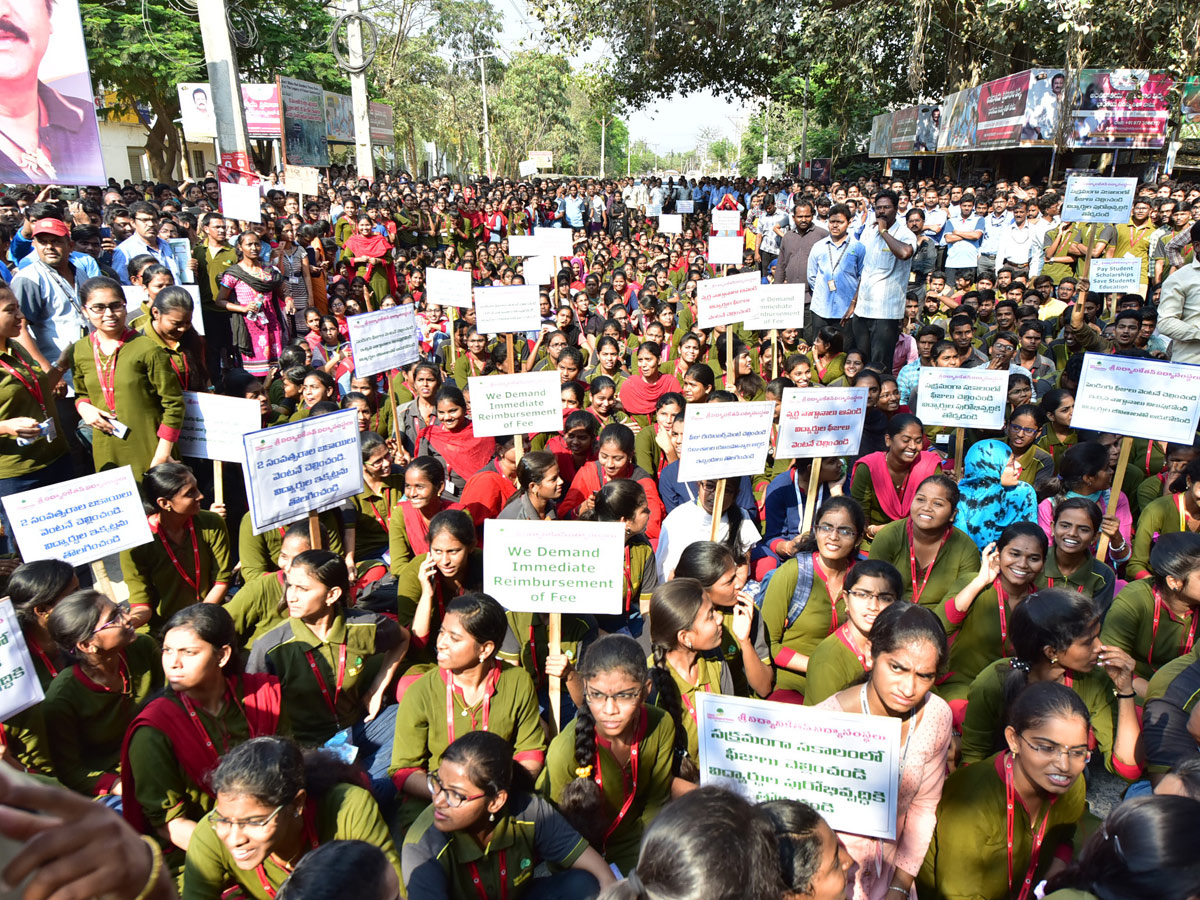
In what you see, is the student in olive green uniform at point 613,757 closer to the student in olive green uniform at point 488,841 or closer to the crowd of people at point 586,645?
the crowd of people at point 586,645

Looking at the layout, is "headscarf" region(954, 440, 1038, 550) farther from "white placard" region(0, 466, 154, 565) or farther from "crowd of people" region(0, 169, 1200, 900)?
"white placard" region(0, 466, 154, 565)

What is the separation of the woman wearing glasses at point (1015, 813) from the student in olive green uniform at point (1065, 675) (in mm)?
466

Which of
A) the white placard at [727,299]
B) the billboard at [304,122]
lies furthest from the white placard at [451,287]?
the billboard at [304,122]

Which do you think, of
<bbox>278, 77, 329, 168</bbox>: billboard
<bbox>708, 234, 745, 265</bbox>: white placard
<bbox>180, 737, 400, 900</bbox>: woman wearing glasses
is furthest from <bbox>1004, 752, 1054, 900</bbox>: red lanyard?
<bbox>278, 77, 329, 168</bbox>: billboard

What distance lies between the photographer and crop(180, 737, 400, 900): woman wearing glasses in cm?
238

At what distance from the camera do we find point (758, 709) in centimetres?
248

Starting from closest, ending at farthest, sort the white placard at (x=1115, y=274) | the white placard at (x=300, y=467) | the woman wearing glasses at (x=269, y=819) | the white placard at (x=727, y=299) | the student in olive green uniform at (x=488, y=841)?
the woman wearing glasses at (x=269, y=819), the student in olive green uniform at (x=488, y=841), the white placard at (x=300, y=467), the white placard at (x=727, y=299), the white placard at (x=1115, y=274)

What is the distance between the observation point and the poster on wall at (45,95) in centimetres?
574

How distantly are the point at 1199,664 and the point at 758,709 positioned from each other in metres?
Result: 1.99

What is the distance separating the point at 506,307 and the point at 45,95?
3711mm

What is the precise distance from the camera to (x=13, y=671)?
281cm

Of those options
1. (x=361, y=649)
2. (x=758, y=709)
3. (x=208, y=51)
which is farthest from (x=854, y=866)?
(x=208, y=51)

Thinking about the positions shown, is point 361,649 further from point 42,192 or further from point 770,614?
point 42,192

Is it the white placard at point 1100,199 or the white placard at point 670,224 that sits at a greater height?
the white placard at point 1100,199
